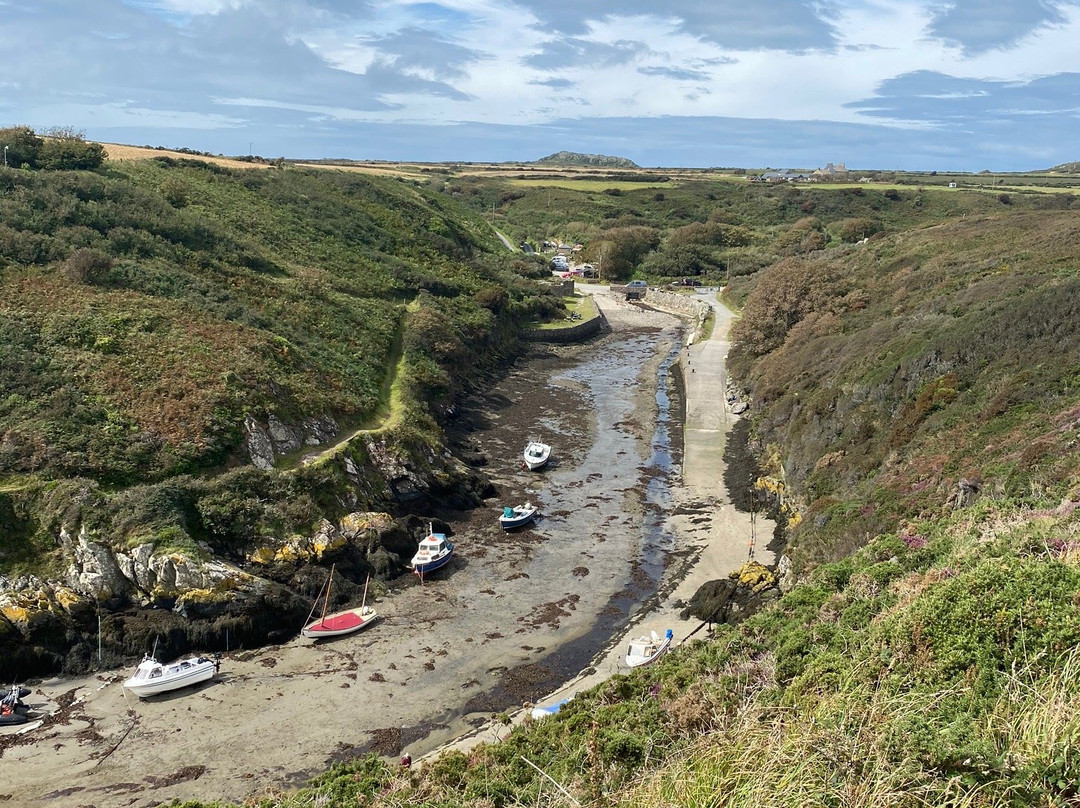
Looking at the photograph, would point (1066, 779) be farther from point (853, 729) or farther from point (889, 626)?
point (889, 626)

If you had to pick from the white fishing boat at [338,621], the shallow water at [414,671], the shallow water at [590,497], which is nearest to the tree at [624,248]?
the shallow water at [590,497]

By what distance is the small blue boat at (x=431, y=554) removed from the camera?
2873cm

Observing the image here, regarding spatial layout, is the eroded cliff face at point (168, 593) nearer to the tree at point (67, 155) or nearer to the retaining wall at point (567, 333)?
the tree at point (67, 155)

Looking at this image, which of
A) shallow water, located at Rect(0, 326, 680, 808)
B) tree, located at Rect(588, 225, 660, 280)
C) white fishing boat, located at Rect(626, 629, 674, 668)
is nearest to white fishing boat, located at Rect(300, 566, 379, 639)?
shallow water, located at Rect(0, 326, 680, 808)

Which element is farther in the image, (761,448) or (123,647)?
(761,448)

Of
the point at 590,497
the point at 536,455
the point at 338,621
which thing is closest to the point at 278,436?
the point at 338,621

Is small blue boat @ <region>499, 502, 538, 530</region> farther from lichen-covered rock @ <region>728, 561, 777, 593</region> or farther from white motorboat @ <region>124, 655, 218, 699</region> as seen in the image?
white motorboat @ <region>124, 655, 218, 699</region>

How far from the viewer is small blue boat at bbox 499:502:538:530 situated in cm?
3269

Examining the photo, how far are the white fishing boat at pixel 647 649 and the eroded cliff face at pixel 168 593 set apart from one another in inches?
383

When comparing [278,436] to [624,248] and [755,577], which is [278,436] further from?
[624,248]

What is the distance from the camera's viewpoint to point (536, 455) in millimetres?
40438

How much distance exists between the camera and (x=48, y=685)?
21828 millimetres

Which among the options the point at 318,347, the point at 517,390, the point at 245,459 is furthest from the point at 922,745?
the point at 517,390

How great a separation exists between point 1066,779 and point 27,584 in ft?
84.0
